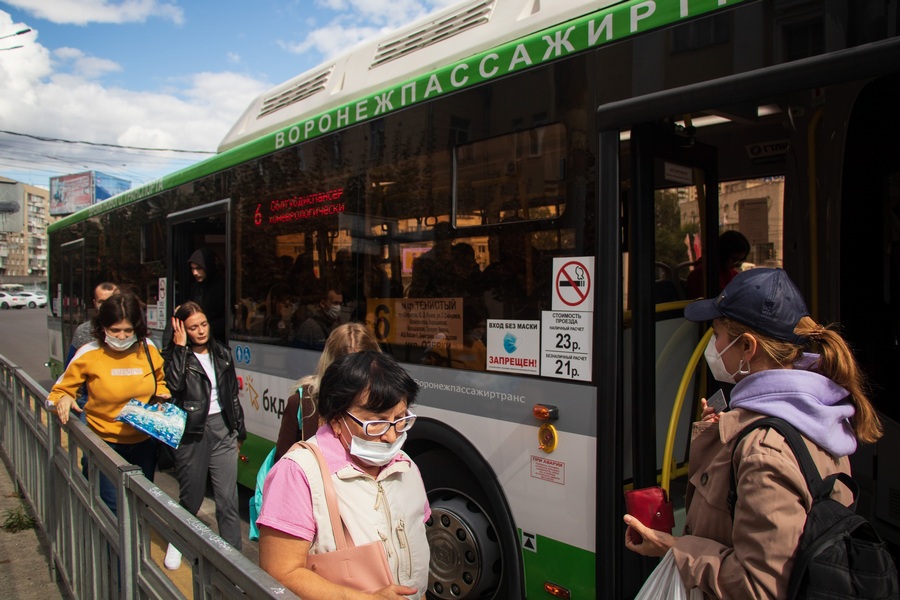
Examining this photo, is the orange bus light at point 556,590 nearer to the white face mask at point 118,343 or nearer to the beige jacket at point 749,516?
the beige jacket at point 749,516

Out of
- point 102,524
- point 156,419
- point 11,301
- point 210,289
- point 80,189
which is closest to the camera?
point 102,524

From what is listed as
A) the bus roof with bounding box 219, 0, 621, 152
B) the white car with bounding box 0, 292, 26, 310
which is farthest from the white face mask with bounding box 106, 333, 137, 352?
the white car with bounding box 0, 292, 26, 310

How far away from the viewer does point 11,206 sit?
18578 mm

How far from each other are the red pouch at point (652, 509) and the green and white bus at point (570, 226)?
61 centimetres

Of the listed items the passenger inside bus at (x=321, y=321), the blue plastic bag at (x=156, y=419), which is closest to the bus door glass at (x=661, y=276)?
the passenger inside bus at (x=321, y=321)

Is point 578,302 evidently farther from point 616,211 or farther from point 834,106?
point 834,106

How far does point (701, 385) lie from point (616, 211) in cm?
103

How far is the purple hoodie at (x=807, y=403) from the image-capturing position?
5.83ft

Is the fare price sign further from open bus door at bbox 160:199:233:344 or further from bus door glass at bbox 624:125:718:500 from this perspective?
open bus door at bbox 160:199:233:344

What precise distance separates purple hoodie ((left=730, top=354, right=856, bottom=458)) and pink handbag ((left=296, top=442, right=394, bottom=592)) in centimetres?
104

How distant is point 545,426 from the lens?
313cm

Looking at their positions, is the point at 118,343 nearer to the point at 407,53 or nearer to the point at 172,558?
the point at 172,558

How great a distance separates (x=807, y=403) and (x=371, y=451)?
3.85 feet

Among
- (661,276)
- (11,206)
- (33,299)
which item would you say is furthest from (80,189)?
(661,276)
